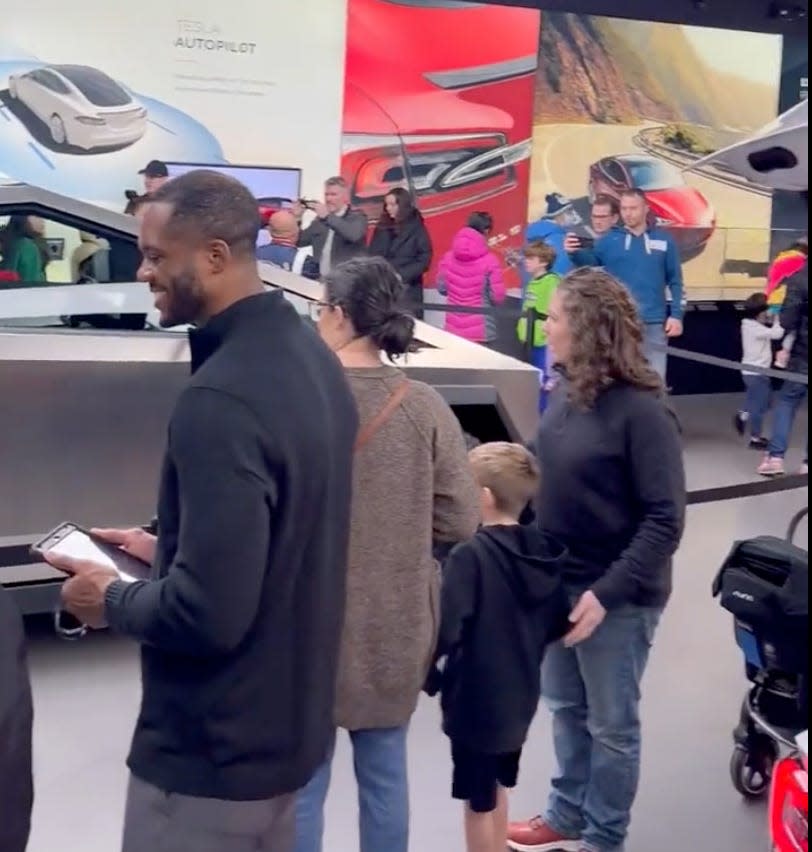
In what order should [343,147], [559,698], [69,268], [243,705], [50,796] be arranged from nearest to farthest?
[243,705], [559,698], [50,796], [69,268], [343,147]

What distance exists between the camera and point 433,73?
1211 cm

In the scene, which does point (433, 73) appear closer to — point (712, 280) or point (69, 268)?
point (712, 280)

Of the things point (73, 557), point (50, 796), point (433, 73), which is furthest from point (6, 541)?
point (433, 73)

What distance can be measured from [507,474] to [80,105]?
821cm

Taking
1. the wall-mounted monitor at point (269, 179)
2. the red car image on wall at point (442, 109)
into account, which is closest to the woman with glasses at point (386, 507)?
the wall-mounted monitor at point (269, 179)

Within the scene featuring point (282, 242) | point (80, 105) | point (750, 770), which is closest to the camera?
point (750, 770)

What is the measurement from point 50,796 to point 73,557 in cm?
188

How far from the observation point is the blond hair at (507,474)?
289 centimetres

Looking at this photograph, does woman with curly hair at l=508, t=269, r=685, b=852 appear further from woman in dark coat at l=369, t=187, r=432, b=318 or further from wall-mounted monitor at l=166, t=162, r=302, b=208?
wall-mounted monitor at l=166, t=162, r=302, b=208

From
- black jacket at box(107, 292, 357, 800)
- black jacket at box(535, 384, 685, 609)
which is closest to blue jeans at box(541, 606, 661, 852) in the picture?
black jacket at box(535, 384, 685, 609)

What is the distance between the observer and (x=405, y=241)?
381 inches

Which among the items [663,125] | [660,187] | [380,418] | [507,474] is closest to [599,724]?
[507,474]

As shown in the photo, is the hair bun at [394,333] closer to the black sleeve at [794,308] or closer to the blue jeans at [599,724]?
the blue jeans at [599,724]

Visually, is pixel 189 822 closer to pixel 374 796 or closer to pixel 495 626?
pixel 374 796
